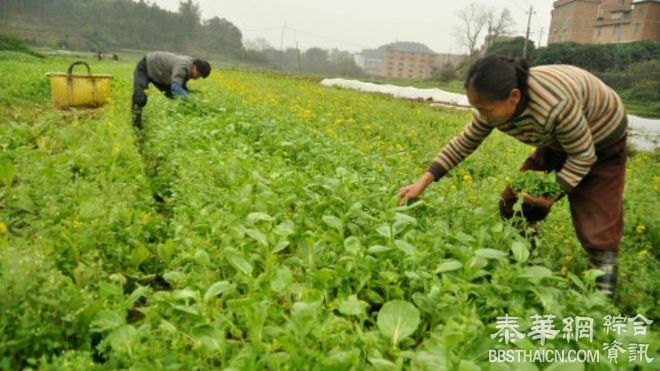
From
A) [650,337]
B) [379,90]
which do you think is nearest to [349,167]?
[650,337]

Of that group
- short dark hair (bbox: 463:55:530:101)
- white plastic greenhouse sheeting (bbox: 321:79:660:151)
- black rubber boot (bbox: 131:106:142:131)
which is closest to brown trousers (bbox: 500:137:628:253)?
short dark hair (bbox: 463:55:530:101)

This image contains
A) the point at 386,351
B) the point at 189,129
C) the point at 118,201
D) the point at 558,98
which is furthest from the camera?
the point at 189,129

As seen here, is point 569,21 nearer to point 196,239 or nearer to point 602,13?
point 602,13

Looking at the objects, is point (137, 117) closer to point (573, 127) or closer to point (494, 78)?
point (494, 78)

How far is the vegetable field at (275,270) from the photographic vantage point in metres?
1.69

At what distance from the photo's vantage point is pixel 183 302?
6.71 ft

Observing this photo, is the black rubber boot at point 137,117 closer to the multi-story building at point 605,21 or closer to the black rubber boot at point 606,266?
the black rubber boot at point 606,266

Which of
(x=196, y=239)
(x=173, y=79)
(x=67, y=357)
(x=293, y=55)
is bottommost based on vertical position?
(x=67, y=357)

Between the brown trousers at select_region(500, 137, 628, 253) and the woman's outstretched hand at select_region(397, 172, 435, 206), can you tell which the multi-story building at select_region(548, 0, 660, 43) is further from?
the woman's outstretched hand at select_region(397, 172, 435, 206)

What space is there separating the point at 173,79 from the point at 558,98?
5.28 m

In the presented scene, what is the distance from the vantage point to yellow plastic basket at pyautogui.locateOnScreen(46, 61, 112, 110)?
743cm

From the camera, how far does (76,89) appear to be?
7.54 metres

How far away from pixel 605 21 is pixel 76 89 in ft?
188

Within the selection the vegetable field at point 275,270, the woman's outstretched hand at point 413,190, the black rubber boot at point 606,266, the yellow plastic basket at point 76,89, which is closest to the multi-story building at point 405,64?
the yellow plastic basket at point 76,89
